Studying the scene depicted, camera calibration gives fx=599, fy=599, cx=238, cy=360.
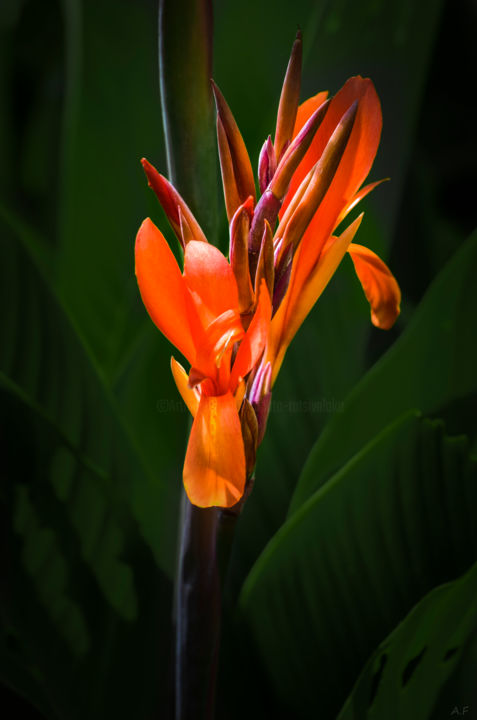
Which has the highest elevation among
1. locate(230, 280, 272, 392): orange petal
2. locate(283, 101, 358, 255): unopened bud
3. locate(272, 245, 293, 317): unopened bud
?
locate(283, 101, 358, 255): unopened bud

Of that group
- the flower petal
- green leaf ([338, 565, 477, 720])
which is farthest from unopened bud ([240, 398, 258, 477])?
green leaf ([338, 565, 477, 720])

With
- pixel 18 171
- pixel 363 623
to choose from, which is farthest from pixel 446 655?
pixel 18 171

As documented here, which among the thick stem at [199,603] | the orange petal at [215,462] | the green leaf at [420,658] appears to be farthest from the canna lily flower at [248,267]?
the green leaf at [420,658]

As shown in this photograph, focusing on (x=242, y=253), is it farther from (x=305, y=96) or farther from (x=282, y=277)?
(x=305, y=96)

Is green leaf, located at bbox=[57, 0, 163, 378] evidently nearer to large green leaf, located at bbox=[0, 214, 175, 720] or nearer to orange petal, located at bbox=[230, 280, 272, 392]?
large green leaf, located at bbox=[0, 214, 175, 720]

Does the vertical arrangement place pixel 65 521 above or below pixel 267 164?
below

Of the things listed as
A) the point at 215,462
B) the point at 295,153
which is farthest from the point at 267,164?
the point at 215,462
